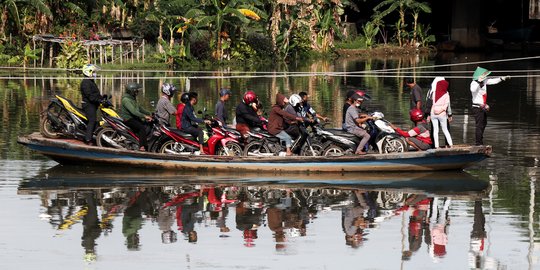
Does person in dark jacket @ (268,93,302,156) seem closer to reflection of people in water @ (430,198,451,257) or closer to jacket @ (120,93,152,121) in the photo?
jacket @ (120,93,152,121)

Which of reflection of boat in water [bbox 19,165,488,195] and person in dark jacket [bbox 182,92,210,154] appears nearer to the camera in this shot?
reflection of boat in water [bbox 19,165,488,195]

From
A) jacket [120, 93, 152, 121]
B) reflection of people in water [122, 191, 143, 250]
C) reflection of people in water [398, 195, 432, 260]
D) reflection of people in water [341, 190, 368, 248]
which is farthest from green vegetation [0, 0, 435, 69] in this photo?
reflection of people in water [398, 195, 432, 260]

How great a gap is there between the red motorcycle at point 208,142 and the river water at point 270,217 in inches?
23.8

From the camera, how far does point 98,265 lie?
44.6 ft

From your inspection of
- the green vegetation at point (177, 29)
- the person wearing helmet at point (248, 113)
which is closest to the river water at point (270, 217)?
the person wearing helmet at point (248, 113)

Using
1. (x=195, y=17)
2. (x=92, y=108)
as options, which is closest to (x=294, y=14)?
(x=195, y=17)

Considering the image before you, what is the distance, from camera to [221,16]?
4212cm

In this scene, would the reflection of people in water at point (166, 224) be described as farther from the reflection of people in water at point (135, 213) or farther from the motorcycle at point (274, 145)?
the motorcycle at point (274, 145)

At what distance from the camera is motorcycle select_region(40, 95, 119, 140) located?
20.9 m

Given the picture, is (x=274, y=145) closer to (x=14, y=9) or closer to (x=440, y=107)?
(x=440, y=107)

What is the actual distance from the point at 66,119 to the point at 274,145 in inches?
148

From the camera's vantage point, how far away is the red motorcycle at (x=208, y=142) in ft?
66.5

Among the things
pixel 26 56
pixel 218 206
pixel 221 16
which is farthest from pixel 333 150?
pixel 26 56

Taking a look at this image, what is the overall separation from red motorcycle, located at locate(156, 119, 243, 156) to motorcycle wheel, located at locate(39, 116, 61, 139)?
1.96 m
